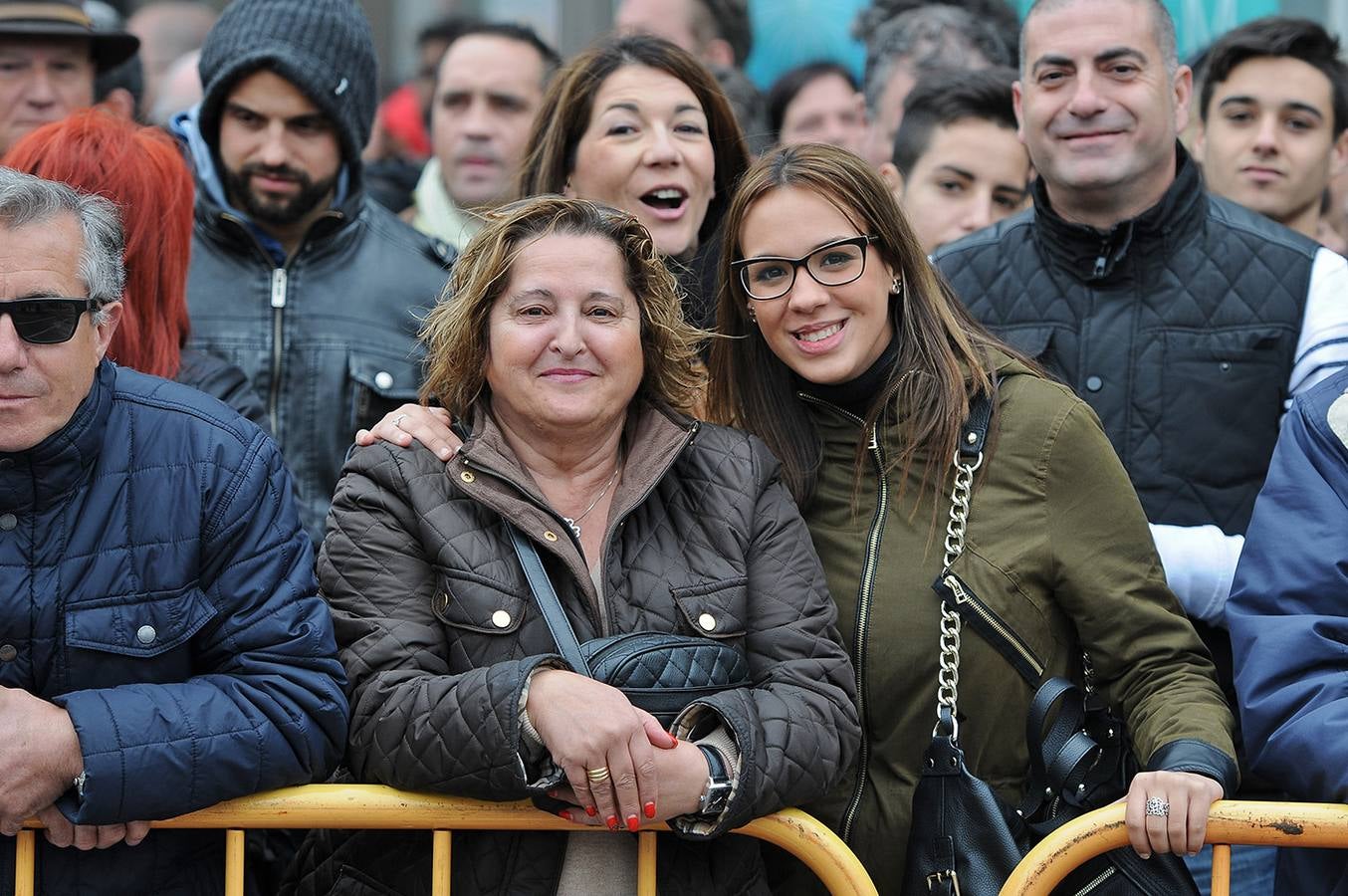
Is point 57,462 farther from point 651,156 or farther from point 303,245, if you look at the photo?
point 651,156

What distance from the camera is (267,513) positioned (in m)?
3.15

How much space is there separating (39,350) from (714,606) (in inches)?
50.1

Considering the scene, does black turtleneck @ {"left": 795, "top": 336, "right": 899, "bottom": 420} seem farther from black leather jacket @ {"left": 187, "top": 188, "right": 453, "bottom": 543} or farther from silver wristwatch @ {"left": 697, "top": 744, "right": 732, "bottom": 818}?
black leather jacket @ {"left": 187, "top": 188, "right": 453, "bottom": 543}

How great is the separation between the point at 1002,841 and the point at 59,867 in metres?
1.70

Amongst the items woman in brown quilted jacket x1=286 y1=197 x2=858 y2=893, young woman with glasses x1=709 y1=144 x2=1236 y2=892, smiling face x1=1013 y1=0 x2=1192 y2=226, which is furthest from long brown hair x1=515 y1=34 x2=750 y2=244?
woman in brown quilted jacket x1=286 y1=197 x2=858 y2=893

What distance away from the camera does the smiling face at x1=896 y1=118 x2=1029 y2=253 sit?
5.54 metres

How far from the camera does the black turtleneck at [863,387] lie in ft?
12.2

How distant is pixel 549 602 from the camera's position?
318 centimetres

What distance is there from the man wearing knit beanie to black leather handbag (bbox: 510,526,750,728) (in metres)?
1.41

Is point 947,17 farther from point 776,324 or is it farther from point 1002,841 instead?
point 1002,841

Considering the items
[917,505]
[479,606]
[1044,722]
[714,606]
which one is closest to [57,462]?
[479,606]

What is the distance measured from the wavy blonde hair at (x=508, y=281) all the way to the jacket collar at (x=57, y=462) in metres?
0.73

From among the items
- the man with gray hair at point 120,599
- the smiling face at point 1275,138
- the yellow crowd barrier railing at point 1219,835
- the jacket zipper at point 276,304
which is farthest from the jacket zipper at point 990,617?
the smiling face at point 1275,138

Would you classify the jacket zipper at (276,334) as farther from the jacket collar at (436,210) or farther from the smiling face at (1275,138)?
the smiling face at (1275,138)
